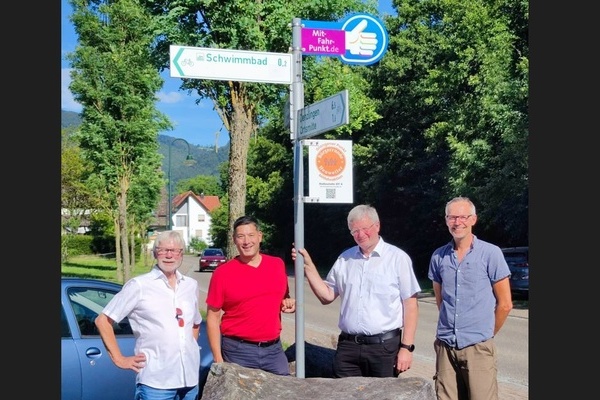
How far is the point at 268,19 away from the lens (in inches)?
405

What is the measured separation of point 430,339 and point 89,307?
9.26 metres

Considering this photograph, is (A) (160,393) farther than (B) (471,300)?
No

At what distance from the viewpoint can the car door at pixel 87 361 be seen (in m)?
6.12

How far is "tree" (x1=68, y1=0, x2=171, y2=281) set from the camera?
78.1 feet

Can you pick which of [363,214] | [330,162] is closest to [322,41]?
[330,162]

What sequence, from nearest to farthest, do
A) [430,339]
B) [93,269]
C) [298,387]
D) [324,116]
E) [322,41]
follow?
1. [298,387]
2. [324,116]
3. [322,41]
4. [430,339]
5. [93,269]

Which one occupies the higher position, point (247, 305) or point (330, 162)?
point (330, 162)

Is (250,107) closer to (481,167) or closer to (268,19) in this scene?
(268,19)

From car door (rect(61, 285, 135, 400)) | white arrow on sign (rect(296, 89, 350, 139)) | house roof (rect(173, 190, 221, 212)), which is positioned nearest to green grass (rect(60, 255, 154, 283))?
car door (rect(61, 285, 135, 400))

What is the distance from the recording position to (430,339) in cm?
1477

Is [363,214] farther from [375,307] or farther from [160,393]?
[160,393]

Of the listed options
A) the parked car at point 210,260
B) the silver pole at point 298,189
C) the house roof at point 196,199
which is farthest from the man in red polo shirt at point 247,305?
the house roof at point 196,199

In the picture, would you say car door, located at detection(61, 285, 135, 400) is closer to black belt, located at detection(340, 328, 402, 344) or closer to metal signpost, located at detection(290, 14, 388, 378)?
metal signpost, located at detection(290, 14, 388, 378)

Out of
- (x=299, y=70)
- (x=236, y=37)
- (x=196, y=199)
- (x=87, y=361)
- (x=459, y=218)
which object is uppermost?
(x=236, y=37)
